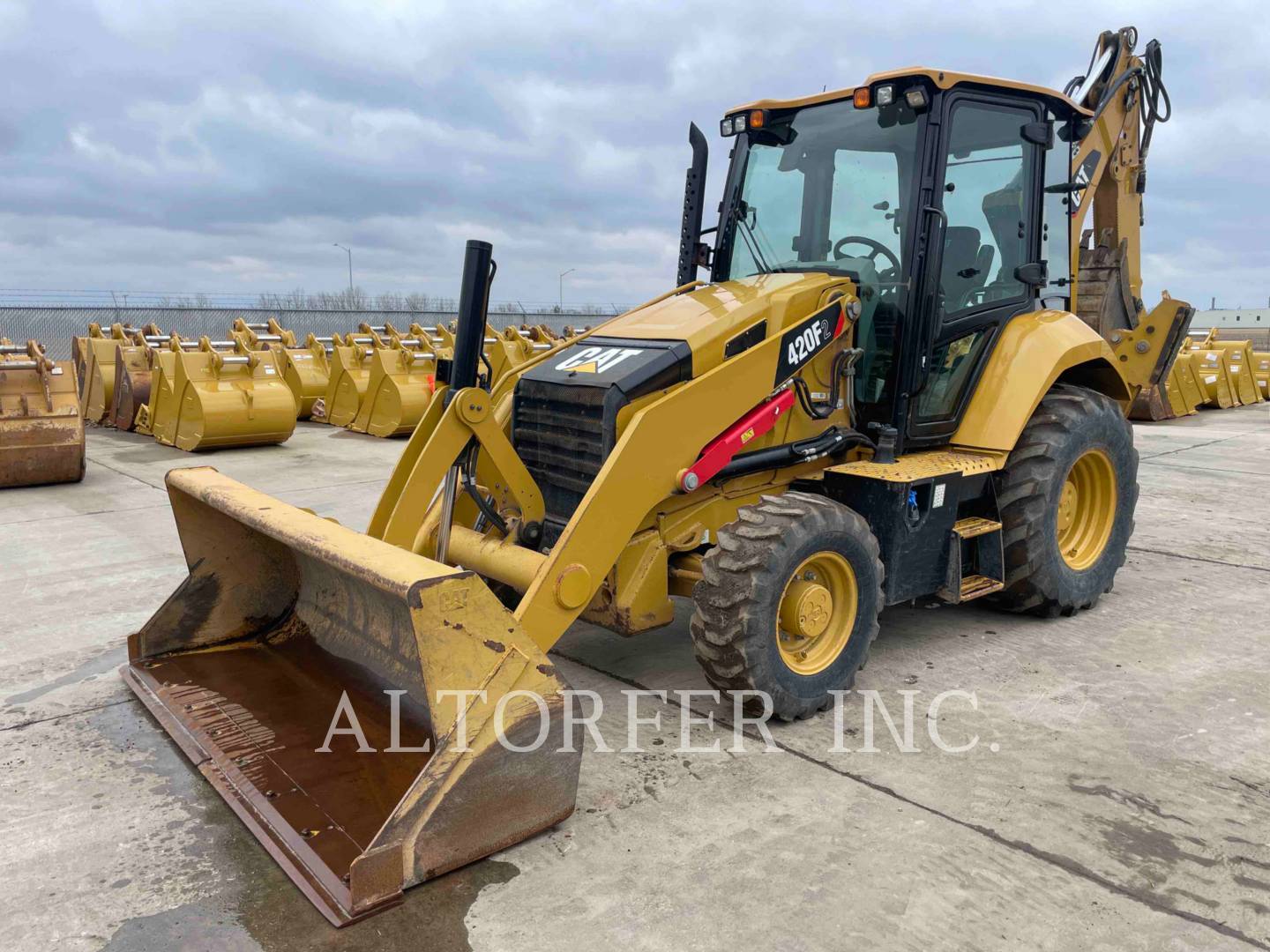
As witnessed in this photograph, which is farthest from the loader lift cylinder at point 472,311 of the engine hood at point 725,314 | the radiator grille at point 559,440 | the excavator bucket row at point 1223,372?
the excavator bucket row at point 1223,372

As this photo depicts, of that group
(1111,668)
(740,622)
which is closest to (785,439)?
(740,622)

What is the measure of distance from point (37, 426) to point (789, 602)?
8.71 m

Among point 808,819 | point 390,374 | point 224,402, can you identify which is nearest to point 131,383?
point 224,402

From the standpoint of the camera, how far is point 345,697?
387 cm

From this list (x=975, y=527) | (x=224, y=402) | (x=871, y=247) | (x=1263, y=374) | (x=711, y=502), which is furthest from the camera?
(x=1263, y=374)

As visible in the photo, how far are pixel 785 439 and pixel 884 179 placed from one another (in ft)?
4.60

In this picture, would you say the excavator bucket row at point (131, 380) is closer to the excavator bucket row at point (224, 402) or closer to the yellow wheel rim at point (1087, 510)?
the excavator bucket row at point (224, 402)

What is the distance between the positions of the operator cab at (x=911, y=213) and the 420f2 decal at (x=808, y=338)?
258 mm

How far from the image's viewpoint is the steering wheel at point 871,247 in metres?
4.66

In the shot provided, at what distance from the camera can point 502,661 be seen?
299cm

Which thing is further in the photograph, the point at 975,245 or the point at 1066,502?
the point at 1066,502

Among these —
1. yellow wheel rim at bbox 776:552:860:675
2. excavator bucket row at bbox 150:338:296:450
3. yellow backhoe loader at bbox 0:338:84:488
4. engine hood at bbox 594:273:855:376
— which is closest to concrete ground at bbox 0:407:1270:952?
yellow wheel rim at bbox 776:552:860:675

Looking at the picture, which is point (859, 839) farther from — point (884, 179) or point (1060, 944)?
point (884, 179)

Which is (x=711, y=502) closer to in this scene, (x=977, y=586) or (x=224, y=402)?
(x=977, y=586)
